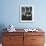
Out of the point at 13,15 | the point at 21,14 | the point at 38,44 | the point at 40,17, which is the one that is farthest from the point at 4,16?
the point at 38,44

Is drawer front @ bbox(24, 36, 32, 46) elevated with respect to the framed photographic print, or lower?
lower

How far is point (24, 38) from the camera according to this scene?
3600mm

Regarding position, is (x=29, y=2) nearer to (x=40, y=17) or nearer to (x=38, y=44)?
(x=40, y=17)

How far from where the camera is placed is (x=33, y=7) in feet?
13.4

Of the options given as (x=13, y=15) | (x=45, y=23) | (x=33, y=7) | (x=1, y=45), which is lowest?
(x=1, y=45)

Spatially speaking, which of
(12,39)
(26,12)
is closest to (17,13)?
(26,12)

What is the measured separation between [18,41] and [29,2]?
134 centimetres

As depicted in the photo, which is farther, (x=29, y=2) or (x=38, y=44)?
(x=29, y=2)

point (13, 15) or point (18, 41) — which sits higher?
point (13, 15)

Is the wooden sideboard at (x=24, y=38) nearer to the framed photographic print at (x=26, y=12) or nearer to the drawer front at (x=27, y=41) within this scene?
the drawer front at (x=27, y=41)

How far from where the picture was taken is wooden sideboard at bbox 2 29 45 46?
3.59m

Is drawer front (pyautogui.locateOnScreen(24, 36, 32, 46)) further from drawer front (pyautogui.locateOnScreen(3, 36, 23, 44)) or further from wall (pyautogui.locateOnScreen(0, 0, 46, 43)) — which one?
wall (pyautogui.locateOnScreen(0, 0, 46, 43))

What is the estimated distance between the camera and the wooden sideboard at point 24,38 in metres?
3.59

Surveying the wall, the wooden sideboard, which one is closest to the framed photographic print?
the wall
